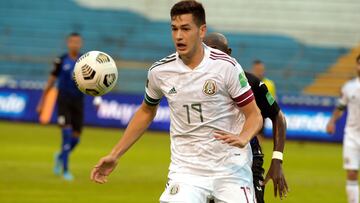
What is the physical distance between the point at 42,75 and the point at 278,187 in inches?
1051

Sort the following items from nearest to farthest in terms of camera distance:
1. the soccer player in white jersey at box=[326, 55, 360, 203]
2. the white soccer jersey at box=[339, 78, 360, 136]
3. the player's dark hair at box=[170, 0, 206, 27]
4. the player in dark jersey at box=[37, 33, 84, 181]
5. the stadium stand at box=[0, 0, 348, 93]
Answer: the player's dark hair at box=[170, 0, 206, 27] → the soccer player in white jersey at box=[326, 55, 360, 203] → the white soccer jersey at box=[339, 78, 360, 136] → the player in dark jersey at box=[37, 33, 84, 181] → the stadium stand at box=[0, 0, 348, 93]

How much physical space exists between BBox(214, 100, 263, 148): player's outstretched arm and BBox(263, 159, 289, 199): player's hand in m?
0.82

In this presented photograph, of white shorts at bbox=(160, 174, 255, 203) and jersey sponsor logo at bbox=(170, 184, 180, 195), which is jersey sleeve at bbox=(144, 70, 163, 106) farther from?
jersey sponsor logo at bbox=(170, 184, 180, 195)

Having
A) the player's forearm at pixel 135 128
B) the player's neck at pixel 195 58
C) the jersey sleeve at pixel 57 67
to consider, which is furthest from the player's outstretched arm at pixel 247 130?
the jersey sleeve at pixel 57 67

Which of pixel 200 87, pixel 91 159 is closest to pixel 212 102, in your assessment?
pixel 200 87

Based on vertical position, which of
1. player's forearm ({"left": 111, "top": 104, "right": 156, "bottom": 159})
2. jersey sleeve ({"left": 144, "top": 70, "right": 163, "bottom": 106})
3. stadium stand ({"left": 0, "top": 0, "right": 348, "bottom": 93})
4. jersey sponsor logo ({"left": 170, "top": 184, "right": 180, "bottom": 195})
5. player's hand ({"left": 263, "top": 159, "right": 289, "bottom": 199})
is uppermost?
jersey sleeve ({"left": 144, "top": 70, "right": 163, "bottom": 106})

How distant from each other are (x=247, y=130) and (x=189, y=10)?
1043 mm

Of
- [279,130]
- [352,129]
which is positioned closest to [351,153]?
[352,129]

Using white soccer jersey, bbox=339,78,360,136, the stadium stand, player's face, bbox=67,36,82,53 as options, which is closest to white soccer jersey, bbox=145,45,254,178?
white soccer jersey, bbox=339,78,360,136

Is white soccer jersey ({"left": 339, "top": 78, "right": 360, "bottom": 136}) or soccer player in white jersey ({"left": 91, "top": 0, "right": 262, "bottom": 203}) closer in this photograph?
soccer player in white jersey ({"left": 91, "top": 0, "right": 262, "bottom": 203})

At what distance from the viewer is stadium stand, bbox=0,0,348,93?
108 feet

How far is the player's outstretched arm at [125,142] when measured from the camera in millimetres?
6965

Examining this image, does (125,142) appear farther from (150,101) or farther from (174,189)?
(174,189)

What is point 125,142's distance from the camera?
23.9ft
